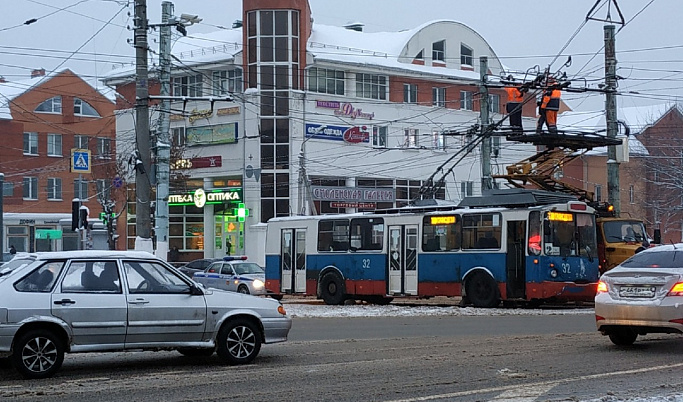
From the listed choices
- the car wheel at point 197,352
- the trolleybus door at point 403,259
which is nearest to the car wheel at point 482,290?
the trolleybus door at point 403,259

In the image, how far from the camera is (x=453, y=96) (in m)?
68.2

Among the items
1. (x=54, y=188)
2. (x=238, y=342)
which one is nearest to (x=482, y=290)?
(x=238, y=342)

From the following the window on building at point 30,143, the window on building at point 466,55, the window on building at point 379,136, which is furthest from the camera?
the window on building at point 30,143

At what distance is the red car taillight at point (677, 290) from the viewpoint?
14211 millimetres

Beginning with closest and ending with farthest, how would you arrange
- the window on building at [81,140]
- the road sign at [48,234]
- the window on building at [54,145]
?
the road sign at [48,234] → the window on building at [54,145] → the window on building at [81,140]

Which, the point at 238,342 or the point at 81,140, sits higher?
the point at 81,140

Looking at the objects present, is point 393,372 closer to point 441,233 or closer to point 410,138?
point 441,233

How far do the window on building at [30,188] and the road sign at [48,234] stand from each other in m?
2.63

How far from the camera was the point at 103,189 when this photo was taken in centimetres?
6475

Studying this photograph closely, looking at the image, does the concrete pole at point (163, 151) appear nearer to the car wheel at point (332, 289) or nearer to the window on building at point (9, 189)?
the car wheel at point (332, 289)

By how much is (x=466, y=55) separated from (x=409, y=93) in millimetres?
6140

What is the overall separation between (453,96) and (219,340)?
185ft

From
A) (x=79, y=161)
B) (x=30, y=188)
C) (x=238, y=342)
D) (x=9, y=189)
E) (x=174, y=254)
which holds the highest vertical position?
(x=30, y=188)

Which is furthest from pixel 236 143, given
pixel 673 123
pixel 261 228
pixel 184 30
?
pixel 673 123
